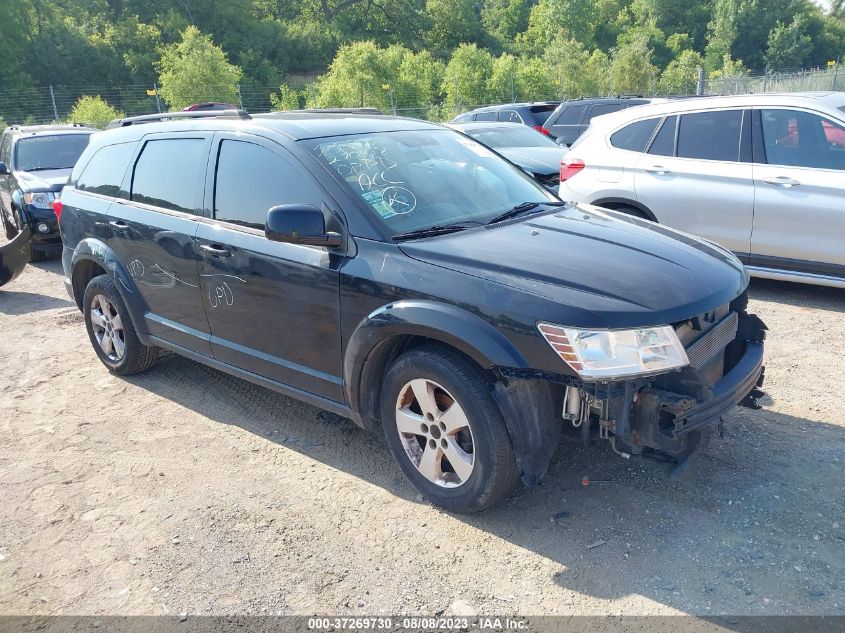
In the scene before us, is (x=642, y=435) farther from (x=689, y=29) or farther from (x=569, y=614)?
(x=689, y=29)

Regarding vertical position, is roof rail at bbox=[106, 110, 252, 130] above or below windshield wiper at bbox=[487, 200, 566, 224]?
above

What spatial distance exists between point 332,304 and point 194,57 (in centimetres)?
3198

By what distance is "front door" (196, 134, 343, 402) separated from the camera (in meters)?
3.68

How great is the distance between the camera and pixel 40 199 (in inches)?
387

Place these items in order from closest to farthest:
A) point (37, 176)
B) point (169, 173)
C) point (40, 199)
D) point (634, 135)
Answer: point (169, 173) → point (634, 135) → point (40, 199) → point (37, 176)

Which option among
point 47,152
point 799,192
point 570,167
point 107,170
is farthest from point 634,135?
point 47,152

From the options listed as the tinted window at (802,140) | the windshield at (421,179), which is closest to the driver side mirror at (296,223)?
the windshield at (421,179)

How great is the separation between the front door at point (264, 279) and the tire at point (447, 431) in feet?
1.44

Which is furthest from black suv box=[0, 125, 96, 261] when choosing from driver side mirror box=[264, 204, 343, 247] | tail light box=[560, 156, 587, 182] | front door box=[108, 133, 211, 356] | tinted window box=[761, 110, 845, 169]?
tinted window box=[761, 110, 845, 169]

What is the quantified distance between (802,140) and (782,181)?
41cm

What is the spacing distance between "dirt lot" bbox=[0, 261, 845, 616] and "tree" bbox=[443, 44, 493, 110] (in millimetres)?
29257

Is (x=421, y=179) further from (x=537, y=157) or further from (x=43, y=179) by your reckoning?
(x=43, y=179)

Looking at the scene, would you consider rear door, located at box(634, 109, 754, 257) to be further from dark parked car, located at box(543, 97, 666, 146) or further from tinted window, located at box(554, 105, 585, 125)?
tinted window, located at box(554, 105, 585, 125)

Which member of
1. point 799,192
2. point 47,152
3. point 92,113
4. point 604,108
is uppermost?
point 92,113
